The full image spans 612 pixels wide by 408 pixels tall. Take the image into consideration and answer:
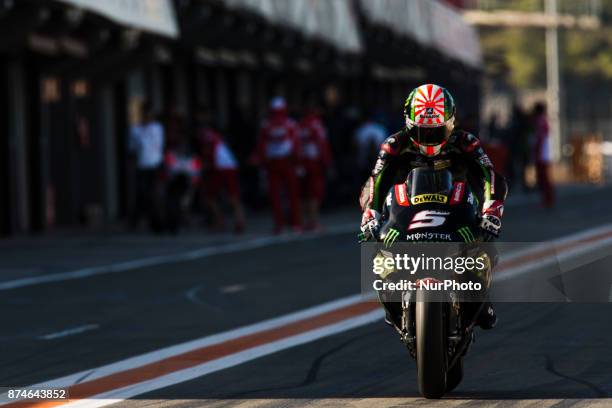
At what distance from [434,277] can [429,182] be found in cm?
47

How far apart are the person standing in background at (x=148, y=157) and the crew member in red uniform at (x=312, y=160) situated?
1838 millimetres

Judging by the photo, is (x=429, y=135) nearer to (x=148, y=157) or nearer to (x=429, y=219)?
(x=429, y=219)

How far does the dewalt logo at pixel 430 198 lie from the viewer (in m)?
8.51

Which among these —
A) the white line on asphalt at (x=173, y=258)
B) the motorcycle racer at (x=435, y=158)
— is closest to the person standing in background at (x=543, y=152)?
the white line on asphalt at (x=173, y=258)

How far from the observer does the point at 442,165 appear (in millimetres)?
8742

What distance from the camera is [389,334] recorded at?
11.4 m

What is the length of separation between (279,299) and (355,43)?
23.0 m

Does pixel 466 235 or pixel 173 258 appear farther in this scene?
pixel 173 258

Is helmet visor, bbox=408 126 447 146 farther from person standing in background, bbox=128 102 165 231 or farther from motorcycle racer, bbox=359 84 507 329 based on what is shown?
person standing in background, bbox=128 102 165 231

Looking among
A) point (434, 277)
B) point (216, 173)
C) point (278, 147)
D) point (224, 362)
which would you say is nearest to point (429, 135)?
point (434, 277)

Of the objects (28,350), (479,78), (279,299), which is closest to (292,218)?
(279,299)

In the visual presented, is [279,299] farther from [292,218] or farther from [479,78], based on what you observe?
[479,78]

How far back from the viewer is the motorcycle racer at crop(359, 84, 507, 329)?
866 centimetres

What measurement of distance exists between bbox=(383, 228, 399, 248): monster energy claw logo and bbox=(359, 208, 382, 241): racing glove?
13cm
